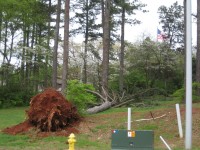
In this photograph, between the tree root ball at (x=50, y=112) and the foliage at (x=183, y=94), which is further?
the foliage at (x=183, y=94)

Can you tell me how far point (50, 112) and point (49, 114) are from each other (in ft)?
0.29

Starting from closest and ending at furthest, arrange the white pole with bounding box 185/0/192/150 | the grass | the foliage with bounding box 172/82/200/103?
1. the white pole with bounding box 185/0/192/150
2. the grass
3. the foliage with bounding box 172/82/200/103

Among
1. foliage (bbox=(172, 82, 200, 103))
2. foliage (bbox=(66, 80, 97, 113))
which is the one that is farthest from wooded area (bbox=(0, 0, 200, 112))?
foliage (bbox=(66, 80, 97, 113))

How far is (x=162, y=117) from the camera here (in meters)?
15.0

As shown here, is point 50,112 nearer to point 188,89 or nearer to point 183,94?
point 188,89

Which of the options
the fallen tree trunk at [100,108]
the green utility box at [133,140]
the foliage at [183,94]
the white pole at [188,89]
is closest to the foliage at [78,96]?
the fallen tree trunk at [100,108]

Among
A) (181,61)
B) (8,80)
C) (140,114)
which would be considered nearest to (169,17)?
(181,61)

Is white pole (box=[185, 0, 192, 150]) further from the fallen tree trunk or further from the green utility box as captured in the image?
the fallen tree trunk

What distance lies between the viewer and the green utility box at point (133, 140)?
8992 millimetres

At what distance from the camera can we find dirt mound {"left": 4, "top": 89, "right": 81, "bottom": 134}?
547 inches

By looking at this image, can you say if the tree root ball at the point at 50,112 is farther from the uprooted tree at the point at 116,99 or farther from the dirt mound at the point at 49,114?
the uprooted tree at the point at 116,99

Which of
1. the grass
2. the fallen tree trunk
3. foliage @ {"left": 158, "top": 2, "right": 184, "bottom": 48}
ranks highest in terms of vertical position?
foliage @ {"left": 158, "top": 2, "right": 184, "bottom": 48}

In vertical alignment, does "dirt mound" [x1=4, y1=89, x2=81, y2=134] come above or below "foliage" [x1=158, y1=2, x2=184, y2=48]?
below

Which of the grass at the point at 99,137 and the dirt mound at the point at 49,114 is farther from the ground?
the dirt mound at the point at 49,114
